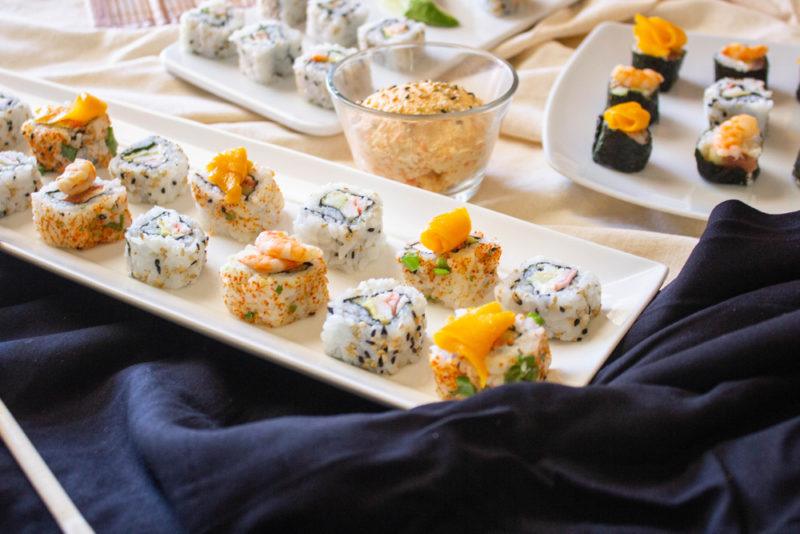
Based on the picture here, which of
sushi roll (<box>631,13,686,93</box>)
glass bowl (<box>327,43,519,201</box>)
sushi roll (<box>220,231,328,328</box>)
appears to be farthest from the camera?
sushi roll (<box>631,13,686,93</box>)

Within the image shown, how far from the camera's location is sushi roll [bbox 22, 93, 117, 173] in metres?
2.59

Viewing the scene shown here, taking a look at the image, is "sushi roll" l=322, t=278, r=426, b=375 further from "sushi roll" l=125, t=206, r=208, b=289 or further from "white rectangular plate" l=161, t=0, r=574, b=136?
"white rectangular plate" l=161, t=0, r=574, b=136

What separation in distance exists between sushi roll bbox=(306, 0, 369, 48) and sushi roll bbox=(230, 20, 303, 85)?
14 centimetres

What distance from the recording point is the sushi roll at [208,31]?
3.39 metres

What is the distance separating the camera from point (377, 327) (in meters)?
1.88

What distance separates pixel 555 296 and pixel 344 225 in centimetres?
53

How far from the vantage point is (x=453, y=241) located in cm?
209

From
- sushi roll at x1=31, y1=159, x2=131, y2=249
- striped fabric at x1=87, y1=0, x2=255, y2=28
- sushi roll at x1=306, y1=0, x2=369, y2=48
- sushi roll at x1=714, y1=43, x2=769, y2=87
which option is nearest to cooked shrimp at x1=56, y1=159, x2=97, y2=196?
sushi roll at x1=31, y1=159, x2=131, y2=249

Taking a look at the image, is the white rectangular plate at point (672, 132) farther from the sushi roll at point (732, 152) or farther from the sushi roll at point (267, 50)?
the sushi roll at point (267, 50)

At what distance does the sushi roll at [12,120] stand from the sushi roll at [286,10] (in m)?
1.22

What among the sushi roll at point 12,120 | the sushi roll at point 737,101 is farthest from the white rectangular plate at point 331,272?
the sushi roll at point 737,101

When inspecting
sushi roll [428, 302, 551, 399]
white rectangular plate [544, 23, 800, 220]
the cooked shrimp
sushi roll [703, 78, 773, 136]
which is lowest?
white rectangular plate [544, 23, 800, 220]

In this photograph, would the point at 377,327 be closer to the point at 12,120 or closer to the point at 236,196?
the point at 236,196

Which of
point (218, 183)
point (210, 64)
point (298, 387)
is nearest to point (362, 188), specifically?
point (218, 183)
